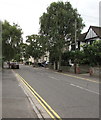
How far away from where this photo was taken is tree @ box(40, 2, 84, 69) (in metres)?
44.1

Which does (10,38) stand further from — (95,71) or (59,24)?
(95,71)

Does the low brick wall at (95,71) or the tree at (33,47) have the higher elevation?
the tree at (33,47)

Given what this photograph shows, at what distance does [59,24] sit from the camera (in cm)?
4444

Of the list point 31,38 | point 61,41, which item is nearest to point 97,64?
point 61,41

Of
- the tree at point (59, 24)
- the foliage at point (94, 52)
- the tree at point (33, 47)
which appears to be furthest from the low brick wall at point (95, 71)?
the tree at point (33, 47)

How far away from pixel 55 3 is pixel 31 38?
121ft

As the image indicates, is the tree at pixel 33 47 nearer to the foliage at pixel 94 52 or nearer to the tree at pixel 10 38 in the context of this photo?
the tree at pixel 10 38

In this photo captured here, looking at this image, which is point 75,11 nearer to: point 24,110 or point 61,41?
point 61,41

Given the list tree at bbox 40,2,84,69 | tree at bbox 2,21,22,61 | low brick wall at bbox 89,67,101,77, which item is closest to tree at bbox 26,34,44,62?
tree at bbox 2,21,22,61

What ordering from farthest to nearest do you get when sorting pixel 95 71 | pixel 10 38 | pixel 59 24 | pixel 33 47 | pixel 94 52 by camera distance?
pixel 33 47 → pixel 10 38 → pixel 59 24 → pixel 95 71 → pixel 94 52

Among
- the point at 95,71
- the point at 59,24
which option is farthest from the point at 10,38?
the point at 95,71

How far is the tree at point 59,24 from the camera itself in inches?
1736

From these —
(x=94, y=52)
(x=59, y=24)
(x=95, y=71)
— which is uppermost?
(x=59, y=24)

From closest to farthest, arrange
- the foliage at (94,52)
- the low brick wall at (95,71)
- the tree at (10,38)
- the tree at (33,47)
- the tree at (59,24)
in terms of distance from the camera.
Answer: the foliage at (94,52) < the low brick wall at (95,71) < the tree at (59,24) < the tree at (10,38) < the tree at (33,47)
